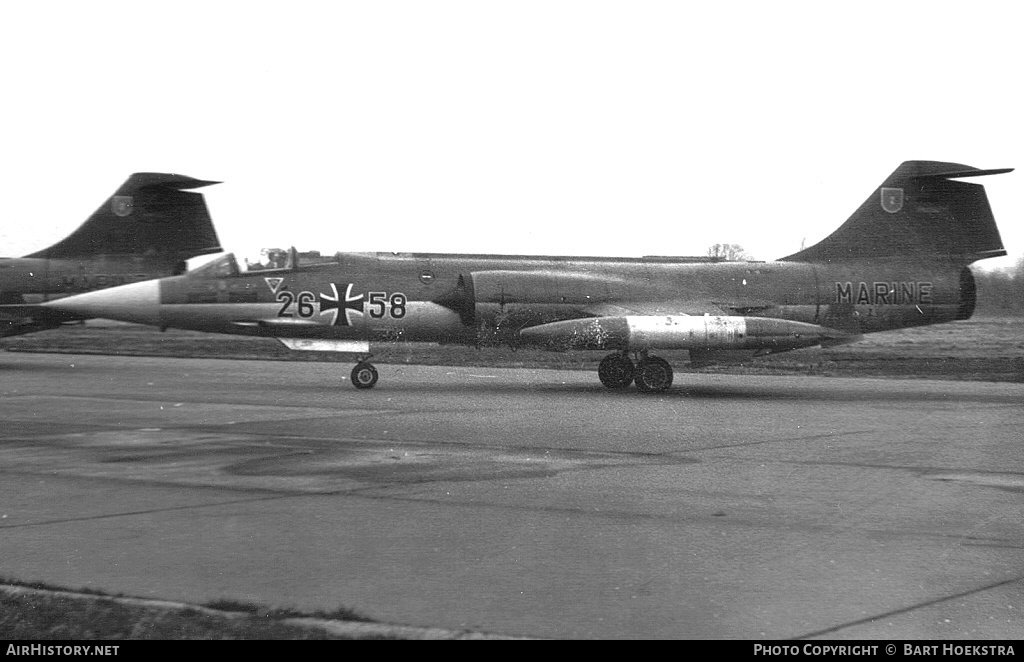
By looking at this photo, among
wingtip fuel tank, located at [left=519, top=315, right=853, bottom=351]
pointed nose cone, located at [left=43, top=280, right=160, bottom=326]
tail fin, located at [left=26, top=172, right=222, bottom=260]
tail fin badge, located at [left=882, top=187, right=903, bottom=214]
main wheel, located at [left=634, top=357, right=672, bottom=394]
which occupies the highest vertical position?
tail fin, located at [left=26, top=172, right=222, bottom=260]

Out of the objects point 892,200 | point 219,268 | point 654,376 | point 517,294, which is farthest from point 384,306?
point 892,200

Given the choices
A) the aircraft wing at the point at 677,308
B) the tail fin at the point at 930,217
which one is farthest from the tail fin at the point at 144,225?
the tail fin at the point at 930,217

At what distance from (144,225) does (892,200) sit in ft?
57.7

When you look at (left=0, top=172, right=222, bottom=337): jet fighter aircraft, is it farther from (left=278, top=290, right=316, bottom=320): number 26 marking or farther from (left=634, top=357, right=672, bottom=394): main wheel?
(left=634, top=357, right=672, bottom=394): main wheel

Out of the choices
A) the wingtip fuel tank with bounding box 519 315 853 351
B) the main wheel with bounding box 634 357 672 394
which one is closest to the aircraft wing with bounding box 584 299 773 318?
the wingtip fuel tank with bounding box 519 315 853 351

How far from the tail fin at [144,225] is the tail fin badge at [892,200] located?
16051 mm

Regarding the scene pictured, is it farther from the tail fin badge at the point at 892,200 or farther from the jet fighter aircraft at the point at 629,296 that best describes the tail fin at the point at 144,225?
the tail fin badge at the point at 892,200

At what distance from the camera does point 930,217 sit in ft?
72.9

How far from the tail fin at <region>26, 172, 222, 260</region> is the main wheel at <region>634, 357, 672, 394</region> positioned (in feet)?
40.7

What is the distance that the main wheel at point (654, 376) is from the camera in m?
20.1

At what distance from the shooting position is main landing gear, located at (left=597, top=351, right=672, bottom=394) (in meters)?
20.1
